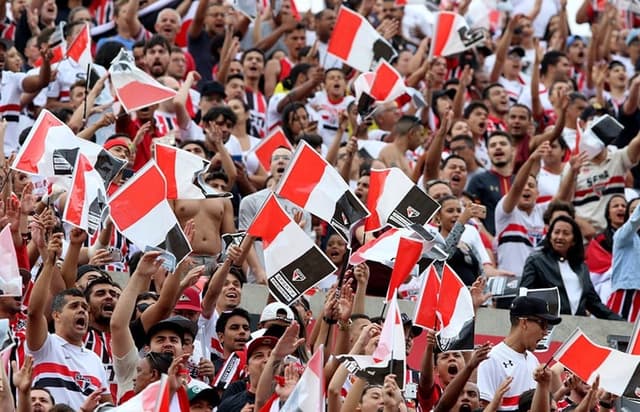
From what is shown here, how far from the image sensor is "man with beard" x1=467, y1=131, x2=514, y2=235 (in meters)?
16.1

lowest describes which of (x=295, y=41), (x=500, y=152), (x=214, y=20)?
(x=295, y=41)

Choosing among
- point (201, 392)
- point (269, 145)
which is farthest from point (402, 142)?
point (201, 392)

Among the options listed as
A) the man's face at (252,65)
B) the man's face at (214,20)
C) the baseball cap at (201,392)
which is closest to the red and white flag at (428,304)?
the baseball cap at (201,392)

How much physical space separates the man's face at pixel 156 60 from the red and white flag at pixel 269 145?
1.04 m

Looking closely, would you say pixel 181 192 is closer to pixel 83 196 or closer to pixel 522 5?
pixel 83 196

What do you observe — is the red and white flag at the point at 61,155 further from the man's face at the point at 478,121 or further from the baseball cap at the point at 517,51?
the baseball cap at the point at 517,51

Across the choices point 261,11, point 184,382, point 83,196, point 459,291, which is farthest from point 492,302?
point 261,11

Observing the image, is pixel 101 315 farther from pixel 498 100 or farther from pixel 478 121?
pixel 498 100

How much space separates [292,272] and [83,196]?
1434mm

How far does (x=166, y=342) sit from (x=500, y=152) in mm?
5738

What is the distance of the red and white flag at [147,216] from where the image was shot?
38.4 ft

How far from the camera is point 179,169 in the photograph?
1259 centimetres

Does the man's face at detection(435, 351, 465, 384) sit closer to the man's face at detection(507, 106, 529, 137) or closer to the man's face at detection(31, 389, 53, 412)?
the man's face at detection(31, 389, 53, 412)

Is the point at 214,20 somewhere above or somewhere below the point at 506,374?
below
